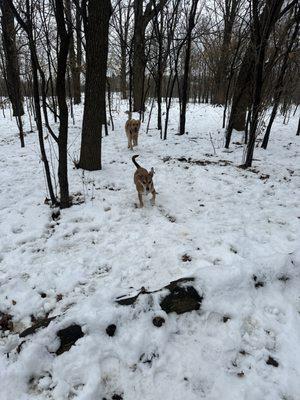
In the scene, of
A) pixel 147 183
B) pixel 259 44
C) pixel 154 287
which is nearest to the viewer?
pixel 154 287

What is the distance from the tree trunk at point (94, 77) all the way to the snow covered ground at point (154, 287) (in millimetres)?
883

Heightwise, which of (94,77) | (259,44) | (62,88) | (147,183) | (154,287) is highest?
(259,44)

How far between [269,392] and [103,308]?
5.27ft

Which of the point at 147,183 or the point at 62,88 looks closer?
the point at 62,88

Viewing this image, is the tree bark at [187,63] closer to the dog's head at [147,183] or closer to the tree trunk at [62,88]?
the dog's head at [147,183]

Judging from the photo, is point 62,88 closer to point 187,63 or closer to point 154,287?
point 154,287

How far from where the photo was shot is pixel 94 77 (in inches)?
259

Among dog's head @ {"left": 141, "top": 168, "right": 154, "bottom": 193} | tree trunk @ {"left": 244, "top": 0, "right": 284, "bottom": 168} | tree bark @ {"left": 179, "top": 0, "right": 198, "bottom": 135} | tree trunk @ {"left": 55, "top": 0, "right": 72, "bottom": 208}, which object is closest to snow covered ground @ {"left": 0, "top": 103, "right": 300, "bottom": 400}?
dog's head @ {"left": 141, "top": 168, "right": 154, "bottom": 193}

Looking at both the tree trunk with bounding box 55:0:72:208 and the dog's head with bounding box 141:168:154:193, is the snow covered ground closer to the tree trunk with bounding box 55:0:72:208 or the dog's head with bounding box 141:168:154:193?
the dog's head with bounding box 141:168:154:193

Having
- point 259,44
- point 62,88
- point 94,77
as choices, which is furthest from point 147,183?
point 259,44

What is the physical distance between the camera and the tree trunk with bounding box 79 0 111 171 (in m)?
6.29

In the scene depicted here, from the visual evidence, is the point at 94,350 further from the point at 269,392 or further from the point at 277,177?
the point at 277,177

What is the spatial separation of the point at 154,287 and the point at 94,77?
199 inches

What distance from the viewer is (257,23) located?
267 inches
